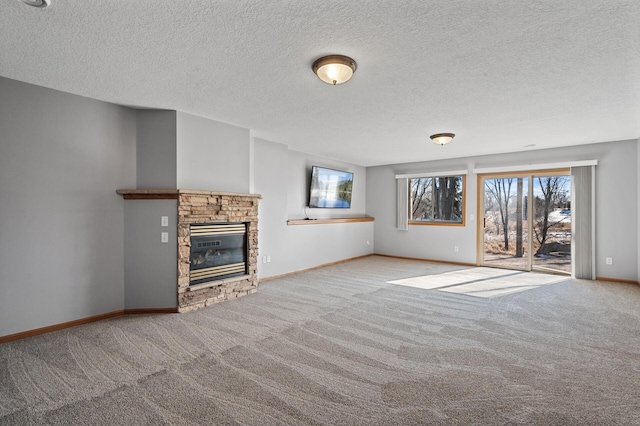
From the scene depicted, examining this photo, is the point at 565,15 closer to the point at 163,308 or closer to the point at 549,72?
the point at 549,72

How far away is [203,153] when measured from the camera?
165 inches

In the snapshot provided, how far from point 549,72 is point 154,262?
182 inches

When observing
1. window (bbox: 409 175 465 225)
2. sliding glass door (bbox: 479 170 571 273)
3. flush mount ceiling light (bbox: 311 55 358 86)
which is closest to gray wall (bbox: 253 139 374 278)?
window (bbox: 409 175 465 225)

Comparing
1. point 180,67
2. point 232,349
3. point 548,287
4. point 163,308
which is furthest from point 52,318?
point 548,287

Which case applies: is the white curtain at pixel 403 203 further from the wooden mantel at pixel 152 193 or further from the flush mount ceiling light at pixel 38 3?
the flush mount ceiling light at pixel 38 3

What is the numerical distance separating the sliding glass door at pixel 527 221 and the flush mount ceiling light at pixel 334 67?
17.6ft

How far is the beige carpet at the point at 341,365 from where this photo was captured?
6.39ft

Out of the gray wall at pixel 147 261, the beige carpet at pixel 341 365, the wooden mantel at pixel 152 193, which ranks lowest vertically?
the beige carpet at pixel 341 365

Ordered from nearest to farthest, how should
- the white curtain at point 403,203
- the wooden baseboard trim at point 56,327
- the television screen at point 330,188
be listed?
the wooden baseboard trim at point 56,327 < the television screen at point 330,188 < the white curtain at point 403,203

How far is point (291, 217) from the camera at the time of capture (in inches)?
Result: 247

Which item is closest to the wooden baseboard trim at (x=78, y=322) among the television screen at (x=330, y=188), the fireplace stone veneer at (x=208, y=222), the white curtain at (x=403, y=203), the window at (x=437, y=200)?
the fireplace stone veneer at (x=208, y=222)

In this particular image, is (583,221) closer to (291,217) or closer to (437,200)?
(437,200)

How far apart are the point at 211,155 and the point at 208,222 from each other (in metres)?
0.93

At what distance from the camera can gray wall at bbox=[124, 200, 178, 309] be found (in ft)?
12.5
